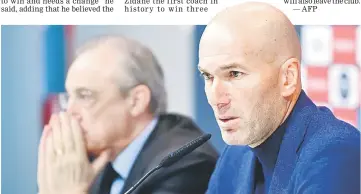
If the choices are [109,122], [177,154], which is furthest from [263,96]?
[109,122]

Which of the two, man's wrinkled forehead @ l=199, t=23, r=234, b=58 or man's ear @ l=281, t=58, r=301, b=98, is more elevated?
man's wrinkled forehead @ l=199, t=23, r=234, b=58

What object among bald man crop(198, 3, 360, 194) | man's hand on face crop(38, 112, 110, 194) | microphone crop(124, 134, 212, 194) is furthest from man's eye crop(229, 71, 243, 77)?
man's hand on face crop(38, 112, 110, 194)

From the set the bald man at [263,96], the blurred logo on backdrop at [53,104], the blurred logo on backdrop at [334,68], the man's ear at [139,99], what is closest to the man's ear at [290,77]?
the bald man at [263,96]

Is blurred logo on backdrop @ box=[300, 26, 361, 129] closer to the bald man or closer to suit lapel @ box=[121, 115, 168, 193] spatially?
the bald man

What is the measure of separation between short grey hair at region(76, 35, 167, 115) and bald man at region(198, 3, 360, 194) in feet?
0.51

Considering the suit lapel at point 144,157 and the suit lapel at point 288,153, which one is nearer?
the suit lapel at point 288,153

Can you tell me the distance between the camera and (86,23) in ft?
3.23

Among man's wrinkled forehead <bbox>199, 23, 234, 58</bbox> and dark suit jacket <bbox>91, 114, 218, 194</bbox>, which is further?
dark suit jacket <bbox>91, 114, 218, 194</bbox>

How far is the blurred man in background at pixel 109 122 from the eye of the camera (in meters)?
0.96

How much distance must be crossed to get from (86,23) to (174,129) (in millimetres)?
211

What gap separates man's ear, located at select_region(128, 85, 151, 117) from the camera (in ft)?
3.17

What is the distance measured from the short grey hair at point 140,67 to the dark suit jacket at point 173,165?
0.09ft

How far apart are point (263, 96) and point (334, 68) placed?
187 mm

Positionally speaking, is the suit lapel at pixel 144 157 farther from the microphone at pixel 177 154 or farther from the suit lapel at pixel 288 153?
the suit lapel at pixel 288 153
